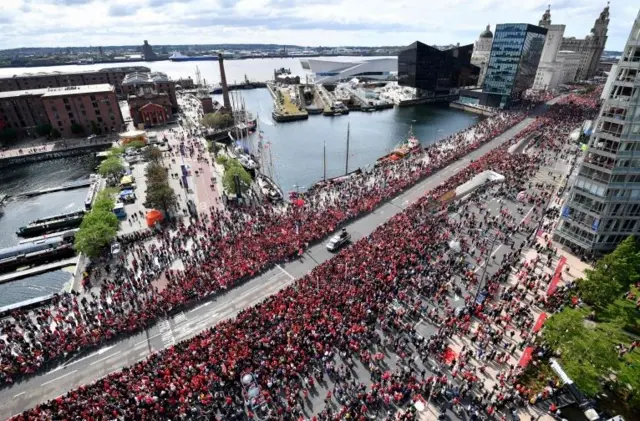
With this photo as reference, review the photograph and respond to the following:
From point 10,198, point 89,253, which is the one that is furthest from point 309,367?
point 10,198

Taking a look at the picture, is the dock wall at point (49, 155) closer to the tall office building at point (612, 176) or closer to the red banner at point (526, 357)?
the red banner at point (526, 357)

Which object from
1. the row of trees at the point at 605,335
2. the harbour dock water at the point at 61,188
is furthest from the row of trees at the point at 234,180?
the row of trees at the point at 605,335

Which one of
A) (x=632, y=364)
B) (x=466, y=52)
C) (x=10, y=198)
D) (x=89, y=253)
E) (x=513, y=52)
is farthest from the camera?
(x=466, y=52)

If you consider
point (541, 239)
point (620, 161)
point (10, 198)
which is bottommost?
point (10, 198)

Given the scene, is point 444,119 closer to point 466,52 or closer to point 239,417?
point 466,52

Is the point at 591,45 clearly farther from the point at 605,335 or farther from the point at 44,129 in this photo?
the point at 44,129
